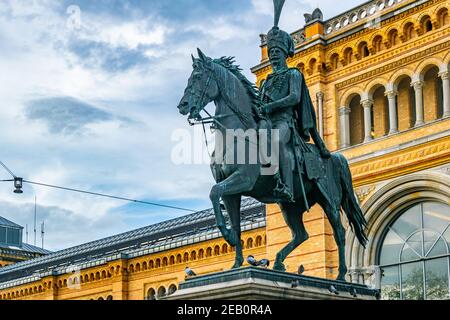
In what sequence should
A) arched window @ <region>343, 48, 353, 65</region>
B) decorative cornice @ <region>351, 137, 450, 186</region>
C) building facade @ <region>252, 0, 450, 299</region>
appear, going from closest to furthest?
decorative cornice @ <region>351, 137, 450, 186</region>
building facade @ <region>252, 0, 450, 299</region>
arched window @ <region>343, 48, 353, 65</region>

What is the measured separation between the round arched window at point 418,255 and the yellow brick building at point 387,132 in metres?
0.03

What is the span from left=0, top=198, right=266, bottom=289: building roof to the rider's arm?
79.8 feet

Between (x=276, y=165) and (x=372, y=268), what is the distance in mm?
17963

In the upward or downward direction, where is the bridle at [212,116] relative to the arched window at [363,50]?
downward

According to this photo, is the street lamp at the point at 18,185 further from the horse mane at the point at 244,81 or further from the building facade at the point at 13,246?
the building facade at the point at 13,246

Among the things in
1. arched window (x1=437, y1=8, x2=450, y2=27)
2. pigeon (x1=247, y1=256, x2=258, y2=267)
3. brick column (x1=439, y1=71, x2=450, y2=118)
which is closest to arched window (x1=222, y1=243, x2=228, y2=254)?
brick column (x1=439, y1=71, x2=450, y2=118)

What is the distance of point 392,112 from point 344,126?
2.16m

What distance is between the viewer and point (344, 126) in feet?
104

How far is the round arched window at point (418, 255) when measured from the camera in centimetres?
2792

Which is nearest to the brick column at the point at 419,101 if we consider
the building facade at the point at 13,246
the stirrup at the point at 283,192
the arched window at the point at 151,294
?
the stirrup at the point at 283,192

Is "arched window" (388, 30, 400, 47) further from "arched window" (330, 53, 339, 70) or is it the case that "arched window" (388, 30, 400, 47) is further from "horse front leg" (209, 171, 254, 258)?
"horse front leg" (209, 171, 254, 258)

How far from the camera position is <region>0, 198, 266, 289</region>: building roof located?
→ 4184 centimetres

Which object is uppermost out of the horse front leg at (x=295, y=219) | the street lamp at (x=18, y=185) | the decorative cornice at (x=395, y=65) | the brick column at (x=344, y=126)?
the decorative cornice at (x=395, y=65)

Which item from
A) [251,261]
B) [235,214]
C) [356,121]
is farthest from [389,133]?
[251,261]
